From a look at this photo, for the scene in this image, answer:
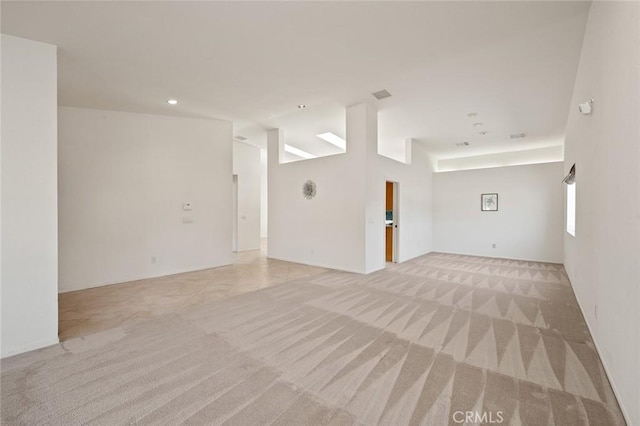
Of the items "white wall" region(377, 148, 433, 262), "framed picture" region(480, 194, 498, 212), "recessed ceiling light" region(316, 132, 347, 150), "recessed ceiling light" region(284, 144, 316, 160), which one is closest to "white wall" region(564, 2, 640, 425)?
"white wall" region(377, 148, 433, 262)

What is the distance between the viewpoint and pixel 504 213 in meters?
7.50

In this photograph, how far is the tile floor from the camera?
3113 millimetres

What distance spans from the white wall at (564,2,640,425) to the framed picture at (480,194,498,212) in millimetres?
5237

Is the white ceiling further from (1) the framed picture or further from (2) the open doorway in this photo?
(1) the framed picture

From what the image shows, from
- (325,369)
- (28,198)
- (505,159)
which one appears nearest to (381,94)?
(325,369)

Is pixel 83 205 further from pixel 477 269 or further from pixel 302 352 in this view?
pixel 477 269

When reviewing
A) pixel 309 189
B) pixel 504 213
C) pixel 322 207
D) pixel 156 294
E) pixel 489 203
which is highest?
pixel 309 189

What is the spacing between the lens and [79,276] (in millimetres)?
4434

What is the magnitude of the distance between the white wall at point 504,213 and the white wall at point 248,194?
582cm

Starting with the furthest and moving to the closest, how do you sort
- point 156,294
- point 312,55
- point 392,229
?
point 392,229 → point 156,294 → point 312,55

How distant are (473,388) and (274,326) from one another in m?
1.86

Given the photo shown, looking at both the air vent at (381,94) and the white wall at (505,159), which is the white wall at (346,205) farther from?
the white wall at (505,159)

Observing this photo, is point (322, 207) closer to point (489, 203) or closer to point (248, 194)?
point (248, 194)

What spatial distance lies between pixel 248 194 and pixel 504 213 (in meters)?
7.61
